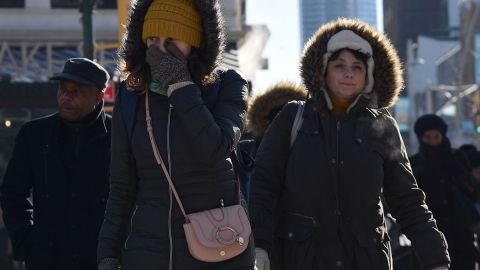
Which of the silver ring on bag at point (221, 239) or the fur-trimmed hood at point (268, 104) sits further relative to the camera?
the fur-trimmed hood at point (268, 104)

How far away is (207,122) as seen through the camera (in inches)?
182

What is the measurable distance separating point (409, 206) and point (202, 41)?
1422 mm

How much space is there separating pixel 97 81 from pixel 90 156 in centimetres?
39

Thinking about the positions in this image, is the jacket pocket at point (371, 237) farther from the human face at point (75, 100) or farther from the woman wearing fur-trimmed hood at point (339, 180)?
the human face at point (75, 100)

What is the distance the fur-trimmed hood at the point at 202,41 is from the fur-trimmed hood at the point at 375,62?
93cm

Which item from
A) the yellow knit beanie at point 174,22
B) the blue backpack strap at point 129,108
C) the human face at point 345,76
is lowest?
the blue backpack strap at point 129,108

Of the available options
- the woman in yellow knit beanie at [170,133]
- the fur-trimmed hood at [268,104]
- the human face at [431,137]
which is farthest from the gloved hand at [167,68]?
the human face at [431,137]

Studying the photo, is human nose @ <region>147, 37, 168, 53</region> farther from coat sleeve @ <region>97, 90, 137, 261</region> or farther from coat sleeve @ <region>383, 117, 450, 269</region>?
coat sleeve @ <region>383, 117, 450, 269</region>

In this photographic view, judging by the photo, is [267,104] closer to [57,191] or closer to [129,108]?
[57,191]

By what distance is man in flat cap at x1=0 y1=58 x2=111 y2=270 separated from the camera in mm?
6262

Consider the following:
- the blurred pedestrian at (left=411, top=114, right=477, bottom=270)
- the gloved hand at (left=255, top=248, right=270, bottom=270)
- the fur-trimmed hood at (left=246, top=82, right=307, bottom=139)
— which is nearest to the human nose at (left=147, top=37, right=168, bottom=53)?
the gloved hand at (left=255, top=248, right=270, bottom=270)

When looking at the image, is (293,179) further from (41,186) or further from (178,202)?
(41,186)

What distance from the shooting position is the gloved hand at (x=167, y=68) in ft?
15.5

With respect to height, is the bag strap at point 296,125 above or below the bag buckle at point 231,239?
above
